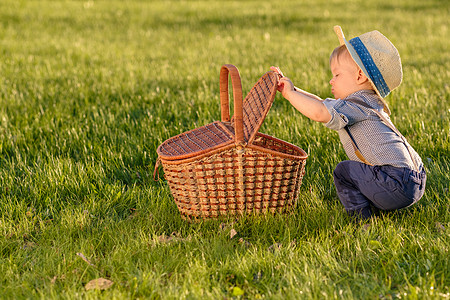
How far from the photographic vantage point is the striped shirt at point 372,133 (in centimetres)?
319

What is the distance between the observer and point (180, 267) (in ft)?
9.53

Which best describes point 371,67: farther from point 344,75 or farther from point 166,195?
point 166,195

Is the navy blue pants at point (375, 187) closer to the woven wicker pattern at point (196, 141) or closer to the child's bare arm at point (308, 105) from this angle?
the child's bare arm at point (308, 105)

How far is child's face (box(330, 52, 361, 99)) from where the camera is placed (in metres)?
3.29

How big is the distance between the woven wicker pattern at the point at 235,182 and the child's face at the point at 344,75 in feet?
1.66

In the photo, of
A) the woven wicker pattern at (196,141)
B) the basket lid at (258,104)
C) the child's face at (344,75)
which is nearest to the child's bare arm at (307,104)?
the basket lid at (258,104)

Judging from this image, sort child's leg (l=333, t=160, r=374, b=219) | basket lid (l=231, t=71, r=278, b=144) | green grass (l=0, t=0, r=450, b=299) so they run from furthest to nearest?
child's leg (l=333, t=160, r=374, b=219), basket lid (l=231, t=71, r=278, b=144), green grass (l=0, t=0, r=450, b=299)

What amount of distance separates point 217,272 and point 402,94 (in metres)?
3.89

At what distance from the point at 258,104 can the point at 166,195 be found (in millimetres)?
997

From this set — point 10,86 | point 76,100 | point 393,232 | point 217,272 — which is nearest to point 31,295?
point 217,272

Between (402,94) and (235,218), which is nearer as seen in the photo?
(235,218)

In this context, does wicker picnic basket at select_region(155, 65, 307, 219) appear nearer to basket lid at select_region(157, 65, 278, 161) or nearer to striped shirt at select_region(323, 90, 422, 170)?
basket lid at select_region(157, 65, 278, 161)

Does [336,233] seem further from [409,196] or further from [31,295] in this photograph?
[31,295]

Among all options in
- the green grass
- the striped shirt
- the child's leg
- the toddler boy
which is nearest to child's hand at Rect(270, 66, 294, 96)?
the toddler boy
